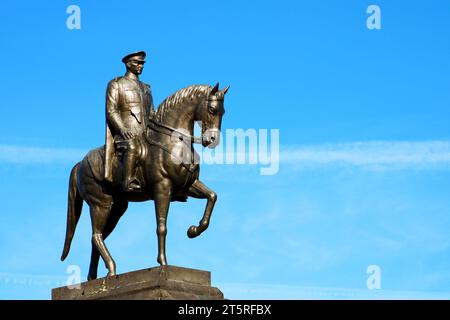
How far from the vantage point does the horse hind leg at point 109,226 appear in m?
24.6

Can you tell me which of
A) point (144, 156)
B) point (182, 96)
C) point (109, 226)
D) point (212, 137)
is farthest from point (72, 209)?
point (212, 137)

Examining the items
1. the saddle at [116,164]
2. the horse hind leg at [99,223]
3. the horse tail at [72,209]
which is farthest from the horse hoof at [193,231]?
the horse tail at [72,209]

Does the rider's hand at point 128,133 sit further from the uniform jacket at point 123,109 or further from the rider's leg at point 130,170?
the rider's leg at point 130,170

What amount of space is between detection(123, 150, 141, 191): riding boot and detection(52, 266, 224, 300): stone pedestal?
164 cm

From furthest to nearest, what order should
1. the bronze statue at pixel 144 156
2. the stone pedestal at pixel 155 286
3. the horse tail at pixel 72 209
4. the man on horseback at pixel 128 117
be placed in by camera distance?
the horse tail at pixel 72 209
the man on horseback at pixel 128 117
the bronze statue at pixel 144 156
the stone pedestal at pixel 155 286

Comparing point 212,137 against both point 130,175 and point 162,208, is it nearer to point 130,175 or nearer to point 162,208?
point 162,208

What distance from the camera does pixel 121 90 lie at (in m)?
24.4

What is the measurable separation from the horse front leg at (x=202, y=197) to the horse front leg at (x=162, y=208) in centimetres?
52

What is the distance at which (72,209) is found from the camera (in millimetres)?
25219

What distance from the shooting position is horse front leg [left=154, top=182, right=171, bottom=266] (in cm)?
2311

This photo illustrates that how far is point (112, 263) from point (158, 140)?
2491 mm

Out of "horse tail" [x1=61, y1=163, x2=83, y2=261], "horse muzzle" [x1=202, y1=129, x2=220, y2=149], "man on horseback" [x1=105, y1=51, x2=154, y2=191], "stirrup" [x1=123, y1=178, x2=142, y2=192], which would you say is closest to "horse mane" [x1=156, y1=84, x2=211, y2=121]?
"man on horseback" [x1=105, y1=51, x2=154, y2=191]
